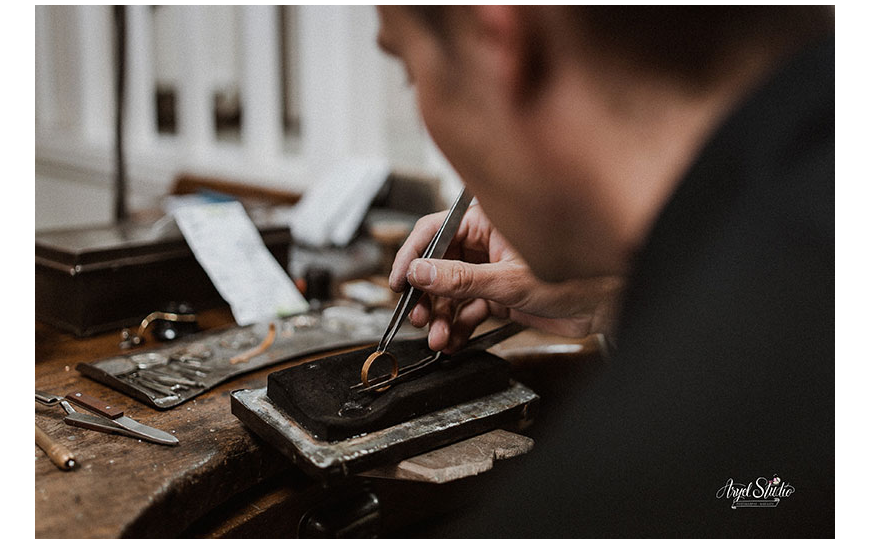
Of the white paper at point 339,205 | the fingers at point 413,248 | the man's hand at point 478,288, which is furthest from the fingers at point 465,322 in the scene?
the white paper at point 339,205

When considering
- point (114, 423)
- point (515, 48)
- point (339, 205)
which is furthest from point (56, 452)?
point (339, 205)

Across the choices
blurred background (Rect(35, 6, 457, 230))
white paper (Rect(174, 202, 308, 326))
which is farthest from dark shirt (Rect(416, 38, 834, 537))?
blurred background (Rect(35, 6, 457, 230))

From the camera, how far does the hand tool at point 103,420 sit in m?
0.83

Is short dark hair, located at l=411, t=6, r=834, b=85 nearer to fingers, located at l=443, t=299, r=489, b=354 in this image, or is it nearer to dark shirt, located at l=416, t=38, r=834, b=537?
dark shirt, located at l=416, t=38, r=834, b=537

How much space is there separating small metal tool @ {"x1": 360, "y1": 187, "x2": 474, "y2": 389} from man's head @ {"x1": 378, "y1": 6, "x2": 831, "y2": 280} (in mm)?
232

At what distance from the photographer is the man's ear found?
0.53 metres

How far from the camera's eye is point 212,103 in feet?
9.38

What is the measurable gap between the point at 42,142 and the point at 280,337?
3.08 meters

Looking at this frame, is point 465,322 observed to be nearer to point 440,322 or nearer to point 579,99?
point 440,322

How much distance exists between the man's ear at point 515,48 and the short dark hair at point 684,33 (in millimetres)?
34

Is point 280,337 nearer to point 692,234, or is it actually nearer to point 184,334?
point 184,334

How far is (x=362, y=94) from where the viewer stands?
7.57 ft

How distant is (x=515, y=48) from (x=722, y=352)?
27cm

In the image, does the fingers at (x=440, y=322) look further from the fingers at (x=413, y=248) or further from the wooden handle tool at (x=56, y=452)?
the wooden handle tool at (x=56, y=452)
